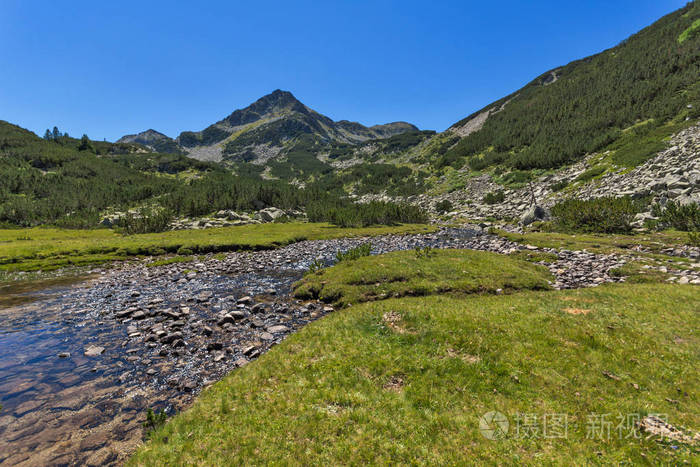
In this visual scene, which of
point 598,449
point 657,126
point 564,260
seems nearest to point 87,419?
point 598,449

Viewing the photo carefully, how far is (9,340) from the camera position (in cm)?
1441

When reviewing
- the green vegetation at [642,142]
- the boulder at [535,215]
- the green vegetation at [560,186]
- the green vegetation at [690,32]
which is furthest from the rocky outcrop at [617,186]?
the green vegetation at [690,32]

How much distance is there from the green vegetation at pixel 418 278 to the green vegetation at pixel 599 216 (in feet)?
80.7

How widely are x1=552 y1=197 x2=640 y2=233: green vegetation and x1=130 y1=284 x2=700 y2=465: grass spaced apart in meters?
30.5

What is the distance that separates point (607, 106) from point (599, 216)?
7700cm

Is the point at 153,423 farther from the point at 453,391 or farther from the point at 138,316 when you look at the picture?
the point at 138,316

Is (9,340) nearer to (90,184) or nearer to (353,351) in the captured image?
(353,351)

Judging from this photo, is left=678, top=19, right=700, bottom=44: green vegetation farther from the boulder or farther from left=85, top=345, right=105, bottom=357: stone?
left=85, top=345, right=105, bottom=357: stone

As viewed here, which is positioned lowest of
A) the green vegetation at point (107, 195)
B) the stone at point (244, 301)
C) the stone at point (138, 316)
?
the stone at point (244, 301)

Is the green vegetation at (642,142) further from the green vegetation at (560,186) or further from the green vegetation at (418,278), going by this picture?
the green vegetation at (418,278)

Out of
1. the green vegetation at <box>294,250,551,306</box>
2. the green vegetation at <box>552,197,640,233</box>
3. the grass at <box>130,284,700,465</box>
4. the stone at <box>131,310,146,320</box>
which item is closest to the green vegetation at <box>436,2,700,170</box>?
the green vegetation at <box>552,197,640,233</box>

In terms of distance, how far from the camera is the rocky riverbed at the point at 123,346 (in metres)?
8.20

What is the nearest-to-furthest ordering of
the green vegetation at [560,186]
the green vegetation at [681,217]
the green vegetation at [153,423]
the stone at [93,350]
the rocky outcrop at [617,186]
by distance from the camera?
the green vegetation at [153,423] → the stone at [93,350] → the green vegetation at [681,217] → the rocky outcrop at [617,186] → the green vegetation at [560,186]

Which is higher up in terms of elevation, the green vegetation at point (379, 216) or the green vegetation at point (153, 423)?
the green vegetation at point (379, 216)
